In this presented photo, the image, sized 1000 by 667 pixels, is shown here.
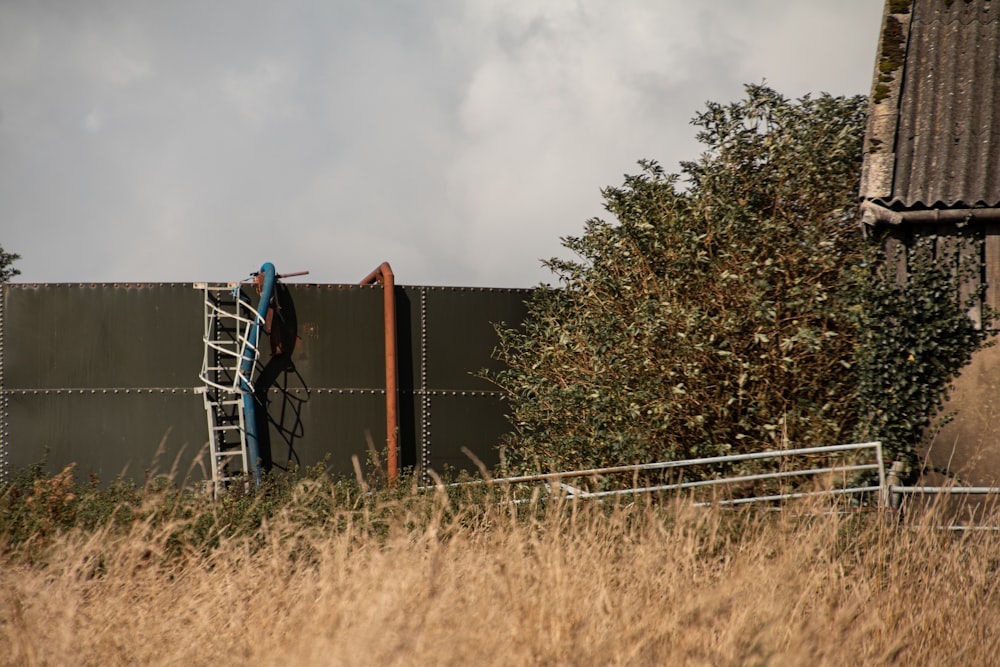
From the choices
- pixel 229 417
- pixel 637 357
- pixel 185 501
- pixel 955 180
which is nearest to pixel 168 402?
pixel 229 417

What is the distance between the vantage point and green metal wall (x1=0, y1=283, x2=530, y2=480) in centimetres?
1276

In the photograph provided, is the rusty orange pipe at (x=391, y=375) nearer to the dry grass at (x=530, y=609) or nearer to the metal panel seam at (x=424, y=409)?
the metal panel seam at (x=424, y=409)

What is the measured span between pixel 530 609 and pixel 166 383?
9.43 meters

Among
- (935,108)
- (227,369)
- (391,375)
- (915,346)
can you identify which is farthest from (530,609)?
(227,369)

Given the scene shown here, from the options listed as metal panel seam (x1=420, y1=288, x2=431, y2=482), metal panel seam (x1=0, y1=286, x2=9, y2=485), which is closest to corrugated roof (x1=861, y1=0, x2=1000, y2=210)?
metal panel seam (x1=420, y1=288, x2=431, y2=482)

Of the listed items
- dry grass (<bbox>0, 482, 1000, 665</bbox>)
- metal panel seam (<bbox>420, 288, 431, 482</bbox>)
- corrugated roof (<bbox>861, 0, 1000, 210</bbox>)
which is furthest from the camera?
metal panel seam (<bbox>420, 288, 431, 482</bbox>)

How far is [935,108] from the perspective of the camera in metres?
11.0

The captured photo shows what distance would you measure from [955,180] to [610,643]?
303 inches

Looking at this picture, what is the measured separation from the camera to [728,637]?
168 inches

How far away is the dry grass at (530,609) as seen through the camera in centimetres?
401

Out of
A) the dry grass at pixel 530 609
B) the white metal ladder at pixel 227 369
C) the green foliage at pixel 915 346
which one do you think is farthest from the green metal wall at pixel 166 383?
the dry grass at pixel 530 609

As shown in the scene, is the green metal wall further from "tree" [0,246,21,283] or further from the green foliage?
"tree" [0,246,21,283]

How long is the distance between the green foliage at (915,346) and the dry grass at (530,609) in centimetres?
342

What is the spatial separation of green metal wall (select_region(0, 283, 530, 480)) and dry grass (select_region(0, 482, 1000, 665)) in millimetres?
6827
